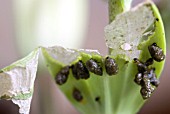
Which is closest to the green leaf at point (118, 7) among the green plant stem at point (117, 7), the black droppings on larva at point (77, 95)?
the green plant stem at point (117, 7)

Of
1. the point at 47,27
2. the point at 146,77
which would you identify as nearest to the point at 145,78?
the point at 146,77

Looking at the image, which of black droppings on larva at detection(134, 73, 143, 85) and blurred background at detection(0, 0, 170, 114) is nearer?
black droppings on larva at detection(134, 73, 143, 85)

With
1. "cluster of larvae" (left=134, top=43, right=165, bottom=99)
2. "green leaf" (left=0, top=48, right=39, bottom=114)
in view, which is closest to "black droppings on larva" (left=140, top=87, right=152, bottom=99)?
"cluster of larvae" (left=134, top=43, right=165, bottom=99)

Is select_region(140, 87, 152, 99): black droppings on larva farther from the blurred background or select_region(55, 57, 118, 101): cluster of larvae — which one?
the blurred background

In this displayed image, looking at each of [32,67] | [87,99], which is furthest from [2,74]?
[87,99]

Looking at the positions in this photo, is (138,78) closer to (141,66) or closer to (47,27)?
(141,66)

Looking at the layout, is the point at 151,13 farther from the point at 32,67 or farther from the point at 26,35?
the point at 26,35

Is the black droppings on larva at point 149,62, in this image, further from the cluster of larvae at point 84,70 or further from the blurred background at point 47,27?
the blurred background at point 47,27
